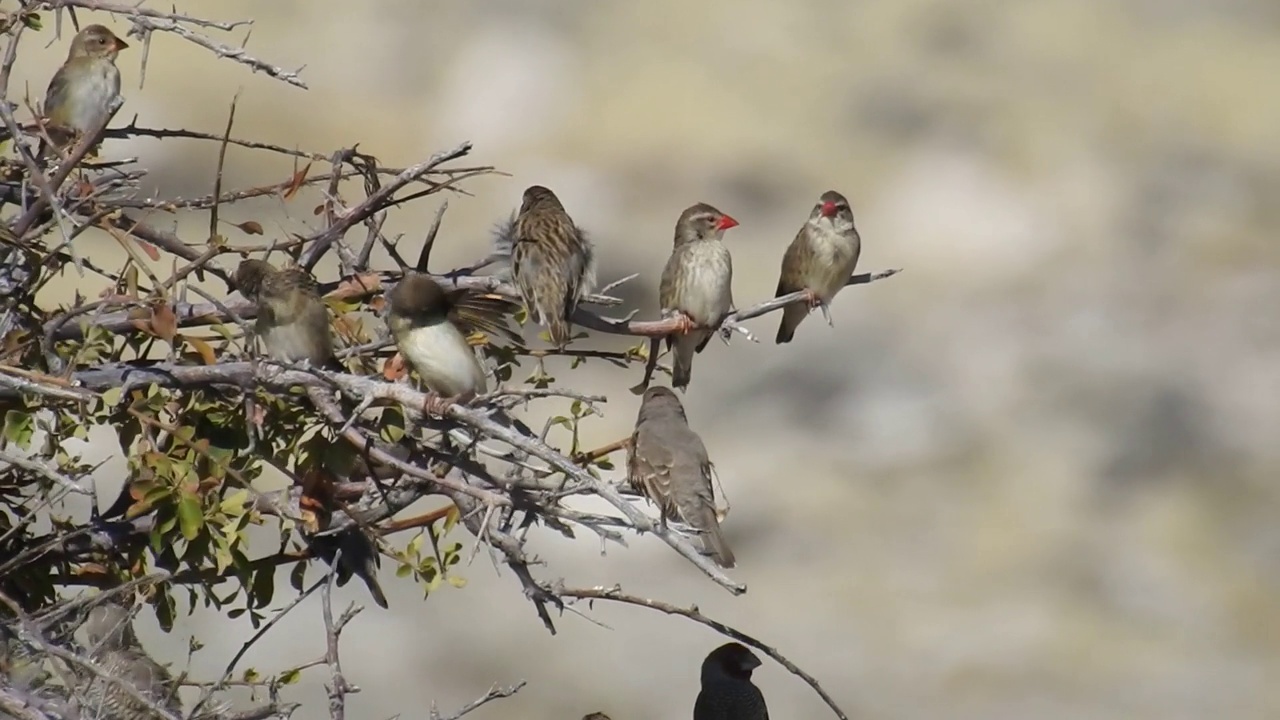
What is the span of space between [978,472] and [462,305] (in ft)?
43.5

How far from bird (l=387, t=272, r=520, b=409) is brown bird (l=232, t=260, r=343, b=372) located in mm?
211

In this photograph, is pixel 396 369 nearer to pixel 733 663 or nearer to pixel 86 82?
pixel 733 663

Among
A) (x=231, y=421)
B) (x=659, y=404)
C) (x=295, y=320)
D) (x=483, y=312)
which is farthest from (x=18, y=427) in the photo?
(x=659, y=404)

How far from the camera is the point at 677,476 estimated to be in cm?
722

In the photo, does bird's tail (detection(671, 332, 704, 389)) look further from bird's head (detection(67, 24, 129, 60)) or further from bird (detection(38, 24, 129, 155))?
bird's head (detection(67, 24, 129, 60))

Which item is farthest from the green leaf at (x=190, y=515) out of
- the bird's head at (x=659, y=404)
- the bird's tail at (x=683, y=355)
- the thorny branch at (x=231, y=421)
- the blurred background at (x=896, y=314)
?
the blurred background at (x=896, y=314)

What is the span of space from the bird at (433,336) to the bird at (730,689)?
229 cm

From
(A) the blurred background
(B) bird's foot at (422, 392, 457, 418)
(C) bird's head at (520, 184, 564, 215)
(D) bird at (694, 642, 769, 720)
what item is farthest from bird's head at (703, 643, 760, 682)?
(A) the blurred background

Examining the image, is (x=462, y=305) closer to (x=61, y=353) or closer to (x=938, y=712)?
(x=61, y=353)

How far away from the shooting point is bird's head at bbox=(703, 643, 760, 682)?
7.94 metres

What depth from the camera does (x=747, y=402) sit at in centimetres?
1902

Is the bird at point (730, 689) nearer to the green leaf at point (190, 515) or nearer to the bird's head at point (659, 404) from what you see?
the bird's head at point (659, 404)

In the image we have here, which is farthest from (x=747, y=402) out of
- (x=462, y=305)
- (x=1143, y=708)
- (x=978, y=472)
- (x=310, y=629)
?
(x=462, y=305)

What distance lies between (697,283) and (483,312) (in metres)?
2.38
